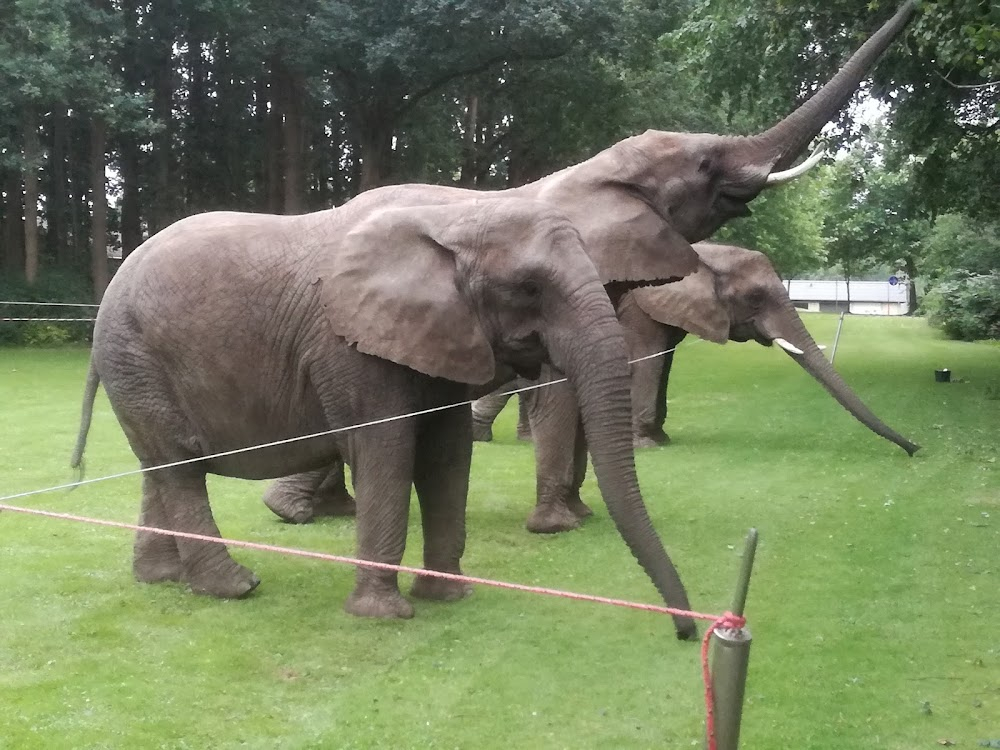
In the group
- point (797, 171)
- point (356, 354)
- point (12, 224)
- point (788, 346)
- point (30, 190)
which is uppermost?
point (30, 190)

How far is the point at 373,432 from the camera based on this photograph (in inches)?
234

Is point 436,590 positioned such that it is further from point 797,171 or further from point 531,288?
point 797,171

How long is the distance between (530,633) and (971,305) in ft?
100

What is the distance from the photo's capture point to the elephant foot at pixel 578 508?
9.22 meters

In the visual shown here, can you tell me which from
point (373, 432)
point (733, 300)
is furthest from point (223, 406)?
point (733, 300)

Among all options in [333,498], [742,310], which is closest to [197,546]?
[333,498]

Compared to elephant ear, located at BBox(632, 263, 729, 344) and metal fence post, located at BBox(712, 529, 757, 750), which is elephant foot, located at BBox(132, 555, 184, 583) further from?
elephant ear, located at BBox(632, 263, 729, 344)

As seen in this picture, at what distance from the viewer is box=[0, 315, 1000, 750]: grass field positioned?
479cm

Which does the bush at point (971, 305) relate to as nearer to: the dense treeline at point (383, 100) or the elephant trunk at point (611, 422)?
the dense treeline at point (383, 100)

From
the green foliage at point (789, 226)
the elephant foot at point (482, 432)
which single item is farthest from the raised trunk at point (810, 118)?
the green foliage at point (789, 226)

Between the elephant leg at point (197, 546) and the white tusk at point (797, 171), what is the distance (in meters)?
4.29

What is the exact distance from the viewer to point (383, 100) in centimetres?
2452

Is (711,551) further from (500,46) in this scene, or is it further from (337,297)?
(500,46)

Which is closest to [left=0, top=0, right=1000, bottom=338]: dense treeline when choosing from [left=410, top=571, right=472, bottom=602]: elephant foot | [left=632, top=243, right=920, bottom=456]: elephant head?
[left=632, top=243, right=920, bottom=456]: elephant head
